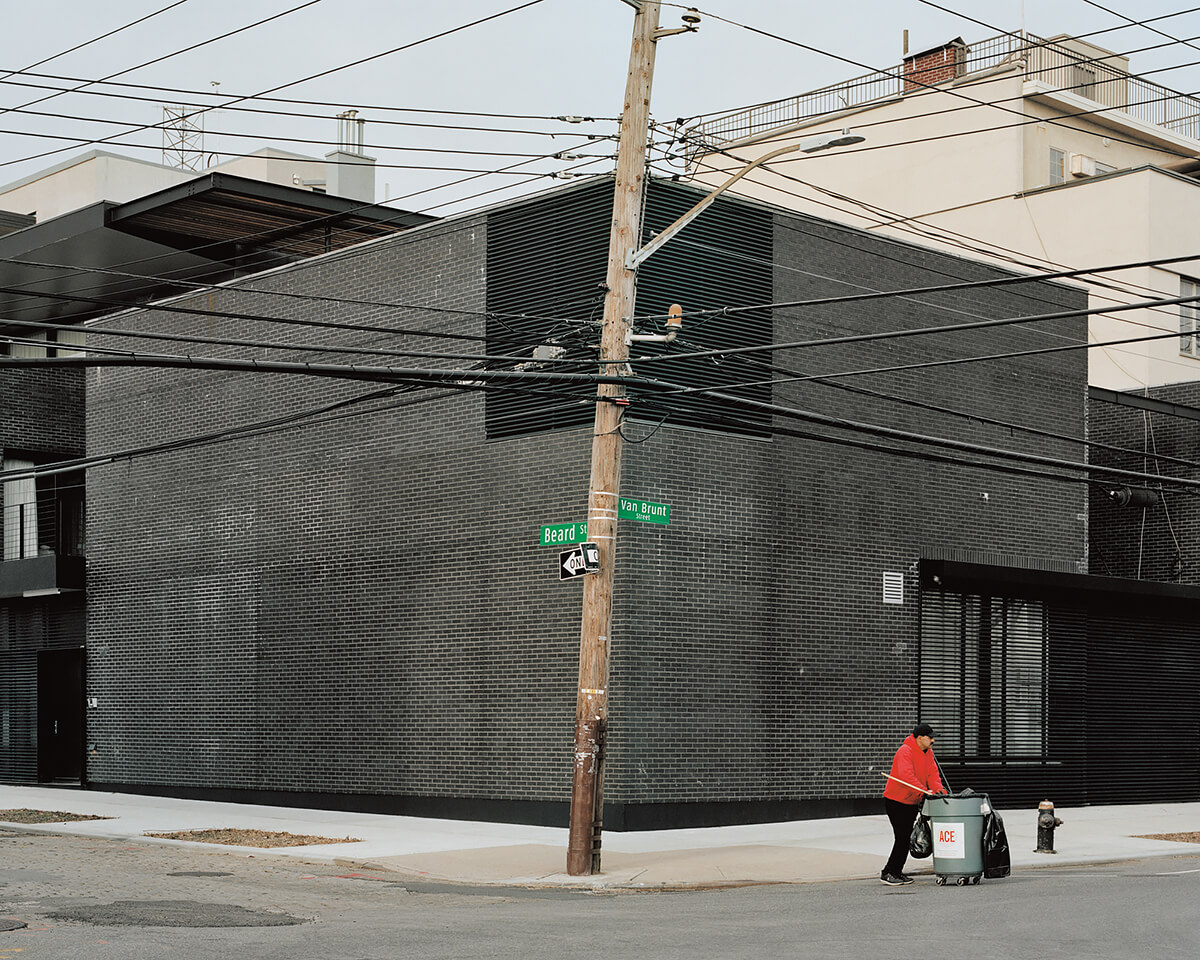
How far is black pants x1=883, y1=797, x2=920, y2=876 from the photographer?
593 inches

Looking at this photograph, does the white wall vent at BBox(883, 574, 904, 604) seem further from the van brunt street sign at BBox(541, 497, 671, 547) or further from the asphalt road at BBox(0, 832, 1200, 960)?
the asphalt road at BBox(0, 832, 1200, 960)

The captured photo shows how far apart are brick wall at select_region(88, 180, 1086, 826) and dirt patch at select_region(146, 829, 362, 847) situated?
3.09m

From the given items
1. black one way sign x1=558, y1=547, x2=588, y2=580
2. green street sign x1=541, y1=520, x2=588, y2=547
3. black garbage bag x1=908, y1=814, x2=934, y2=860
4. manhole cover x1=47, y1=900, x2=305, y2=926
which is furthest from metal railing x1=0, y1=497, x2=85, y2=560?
black garbage bag x1=908, y1=814, x2=934, y2=860

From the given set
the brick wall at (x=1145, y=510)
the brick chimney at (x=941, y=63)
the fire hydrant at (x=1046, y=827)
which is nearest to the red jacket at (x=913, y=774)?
the fire hydrant at (x=1046, y=827)

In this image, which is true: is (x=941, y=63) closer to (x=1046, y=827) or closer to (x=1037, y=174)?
(x=1037, y=174)

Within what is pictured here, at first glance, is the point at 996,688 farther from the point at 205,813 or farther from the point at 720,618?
the point at 205,813

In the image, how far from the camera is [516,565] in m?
21.5

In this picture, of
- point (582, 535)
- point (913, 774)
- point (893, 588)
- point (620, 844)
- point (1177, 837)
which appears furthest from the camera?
point (893, 588)

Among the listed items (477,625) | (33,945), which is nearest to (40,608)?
(477,625)

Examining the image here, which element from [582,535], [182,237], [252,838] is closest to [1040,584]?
[582,535]

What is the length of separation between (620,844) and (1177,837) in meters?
8.04

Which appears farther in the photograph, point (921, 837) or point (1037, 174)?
point (1037, 174)

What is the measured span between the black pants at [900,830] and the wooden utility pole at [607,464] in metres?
3.04

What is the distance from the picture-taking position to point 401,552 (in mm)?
23266
